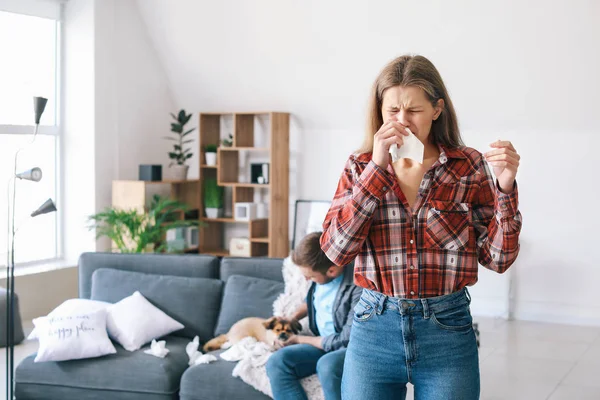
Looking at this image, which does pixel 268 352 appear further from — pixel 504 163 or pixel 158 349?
pixel 504 163

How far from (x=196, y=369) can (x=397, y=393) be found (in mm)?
1793

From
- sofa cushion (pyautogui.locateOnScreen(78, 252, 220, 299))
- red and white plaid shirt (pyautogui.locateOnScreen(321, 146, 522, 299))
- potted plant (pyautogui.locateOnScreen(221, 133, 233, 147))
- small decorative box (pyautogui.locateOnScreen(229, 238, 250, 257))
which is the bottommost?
small decorative box (pyautogui.locateOnScreen(229, 238, 250, 257))

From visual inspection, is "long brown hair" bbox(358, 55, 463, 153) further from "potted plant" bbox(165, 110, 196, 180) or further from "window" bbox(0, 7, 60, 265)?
"potted plant" bbox(165, 110, 196, 180)

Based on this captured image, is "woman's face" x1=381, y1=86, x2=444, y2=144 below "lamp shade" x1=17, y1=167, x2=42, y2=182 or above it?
above

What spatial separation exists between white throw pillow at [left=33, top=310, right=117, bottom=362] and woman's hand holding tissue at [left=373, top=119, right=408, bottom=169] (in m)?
2.22

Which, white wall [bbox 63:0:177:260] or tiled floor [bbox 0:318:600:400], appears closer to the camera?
tiled floor [bbox 0:318:600:400]

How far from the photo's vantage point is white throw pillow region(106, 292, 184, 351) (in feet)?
11.3

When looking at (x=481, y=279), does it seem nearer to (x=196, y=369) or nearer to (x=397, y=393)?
(x=196, y=369)

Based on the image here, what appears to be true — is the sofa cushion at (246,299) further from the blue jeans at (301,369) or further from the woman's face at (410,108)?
the woman's face at (410,108)

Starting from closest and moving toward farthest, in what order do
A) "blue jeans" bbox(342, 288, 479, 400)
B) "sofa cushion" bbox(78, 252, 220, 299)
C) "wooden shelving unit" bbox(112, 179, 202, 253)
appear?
"blue jeans" bbox(342, 288, 479, 400), "sofa cushion" bbox(78, 252, 220, 299), "wooden shelving unit" bbox(112, 179, 202, 253)

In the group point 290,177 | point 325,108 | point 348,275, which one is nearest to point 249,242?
point 290,177

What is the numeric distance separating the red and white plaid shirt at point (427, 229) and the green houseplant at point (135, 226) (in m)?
4.17

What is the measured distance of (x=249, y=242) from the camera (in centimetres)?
625

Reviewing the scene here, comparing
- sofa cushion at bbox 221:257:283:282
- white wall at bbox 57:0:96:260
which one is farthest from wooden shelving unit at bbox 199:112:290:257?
sofa cushion at bbox 221:257:283:282
